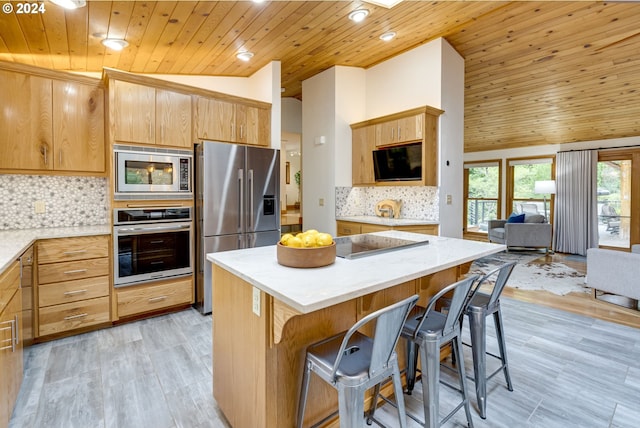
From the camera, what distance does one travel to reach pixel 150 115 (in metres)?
3.21

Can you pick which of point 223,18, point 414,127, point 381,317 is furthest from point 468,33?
point 381,317

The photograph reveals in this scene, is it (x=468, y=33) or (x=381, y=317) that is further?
(x=468, y=33)

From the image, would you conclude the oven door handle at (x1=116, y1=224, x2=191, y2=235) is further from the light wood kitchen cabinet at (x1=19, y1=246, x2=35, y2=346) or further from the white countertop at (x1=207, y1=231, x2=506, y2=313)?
the white countertop at (x1=207, y1=231, x2=506, y2=313)

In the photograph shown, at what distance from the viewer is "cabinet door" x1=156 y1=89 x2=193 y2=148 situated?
3275mm

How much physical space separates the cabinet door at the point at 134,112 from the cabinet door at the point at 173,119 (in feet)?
0.18

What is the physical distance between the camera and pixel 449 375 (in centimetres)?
231

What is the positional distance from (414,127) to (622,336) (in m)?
2.88

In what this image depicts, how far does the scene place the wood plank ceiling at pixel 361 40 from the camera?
272 centimetres

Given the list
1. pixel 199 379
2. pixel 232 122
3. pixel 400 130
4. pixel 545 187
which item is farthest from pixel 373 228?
pixel 545 187

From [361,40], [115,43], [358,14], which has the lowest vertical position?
[115,43]

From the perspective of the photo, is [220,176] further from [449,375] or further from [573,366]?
[573,366]

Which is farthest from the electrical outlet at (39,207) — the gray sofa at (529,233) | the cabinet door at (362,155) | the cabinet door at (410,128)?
the gray sofa at (529,233)

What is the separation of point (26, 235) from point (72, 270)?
439 millimetres

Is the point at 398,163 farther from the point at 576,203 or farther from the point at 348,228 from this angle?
the point at 576,203
